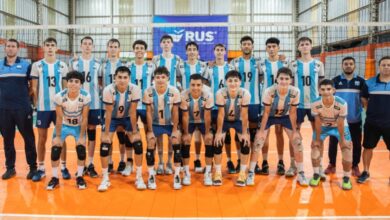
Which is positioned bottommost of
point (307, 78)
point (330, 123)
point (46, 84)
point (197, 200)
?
point (197, 200)

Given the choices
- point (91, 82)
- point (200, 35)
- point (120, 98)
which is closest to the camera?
point (120, 98)

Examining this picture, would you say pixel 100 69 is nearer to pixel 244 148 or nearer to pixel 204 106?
pixel 204 106

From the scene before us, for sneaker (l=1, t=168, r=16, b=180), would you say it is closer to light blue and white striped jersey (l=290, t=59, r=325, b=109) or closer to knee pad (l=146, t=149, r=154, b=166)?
knee pad (l=146, t=149, r=154, b=166)

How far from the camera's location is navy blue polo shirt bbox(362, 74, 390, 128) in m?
5.70

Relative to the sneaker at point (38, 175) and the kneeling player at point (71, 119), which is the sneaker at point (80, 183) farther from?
the sneaker at point (38, 175)

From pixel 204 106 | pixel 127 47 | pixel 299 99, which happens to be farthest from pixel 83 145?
pixel 127 47

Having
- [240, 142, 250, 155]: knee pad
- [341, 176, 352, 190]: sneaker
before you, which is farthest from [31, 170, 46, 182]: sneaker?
[341, 176, 352, 190]: sneaker

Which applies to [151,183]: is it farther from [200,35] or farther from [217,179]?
[200,35]

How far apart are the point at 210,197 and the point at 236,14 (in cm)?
2312

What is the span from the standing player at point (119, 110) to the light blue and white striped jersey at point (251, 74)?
1.83 m

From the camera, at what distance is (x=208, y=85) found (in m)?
6.38

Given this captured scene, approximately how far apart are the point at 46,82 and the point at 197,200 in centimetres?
296

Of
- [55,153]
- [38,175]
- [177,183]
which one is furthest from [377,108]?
[38,175]

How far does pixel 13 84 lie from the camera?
598cm
